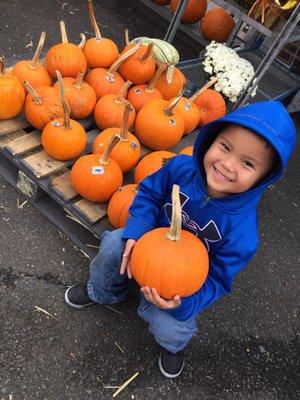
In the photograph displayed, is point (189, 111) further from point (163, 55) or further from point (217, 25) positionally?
point (217, 25)

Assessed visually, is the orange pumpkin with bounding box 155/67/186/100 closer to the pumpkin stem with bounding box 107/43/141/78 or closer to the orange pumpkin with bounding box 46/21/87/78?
the pumpkin stem with bounding box 107/43/141/78

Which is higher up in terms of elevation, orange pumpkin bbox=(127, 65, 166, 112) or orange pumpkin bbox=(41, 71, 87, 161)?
orange pumpkin bbox=(127, 65, 166, 112)

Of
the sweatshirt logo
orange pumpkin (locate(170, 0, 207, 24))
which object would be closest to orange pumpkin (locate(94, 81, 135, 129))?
the sweatshirt logo

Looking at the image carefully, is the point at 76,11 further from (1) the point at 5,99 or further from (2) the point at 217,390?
(2) the point at 217,390

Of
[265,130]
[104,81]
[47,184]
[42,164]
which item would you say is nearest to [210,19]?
[104,81]

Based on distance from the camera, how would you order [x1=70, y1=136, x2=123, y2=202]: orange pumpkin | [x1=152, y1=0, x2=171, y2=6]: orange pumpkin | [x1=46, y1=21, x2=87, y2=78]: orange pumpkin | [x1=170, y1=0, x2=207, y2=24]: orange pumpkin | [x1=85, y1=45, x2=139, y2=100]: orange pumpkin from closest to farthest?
[x1=70, y1=136, x2=123, y2=202]: orange pumpkin → [x1=46, y1=21, x2=87, y2=78]: orange pumpkin → [x1=85, y1=45, x2=139, y2=100]: orange pumpkin → [x1=170, y1=0, x2=207, y2=24]: orange pumpkin → [x1=152, y1=0, x2=171, y2=6]: orange pumpkin

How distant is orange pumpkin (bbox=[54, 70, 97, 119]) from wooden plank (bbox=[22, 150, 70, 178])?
1.29ft

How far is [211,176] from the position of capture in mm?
1586

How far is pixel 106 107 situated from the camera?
A: 2.68 metres

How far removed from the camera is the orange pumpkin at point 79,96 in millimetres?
2621

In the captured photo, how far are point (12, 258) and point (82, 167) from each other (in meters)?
0.68

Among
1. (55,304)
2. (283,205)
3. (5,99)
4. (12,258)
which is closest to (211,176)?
(55,304)

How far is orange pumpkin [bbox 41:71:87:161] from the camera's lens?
7.78 feet

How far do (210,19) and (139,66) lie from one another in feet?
8.34
